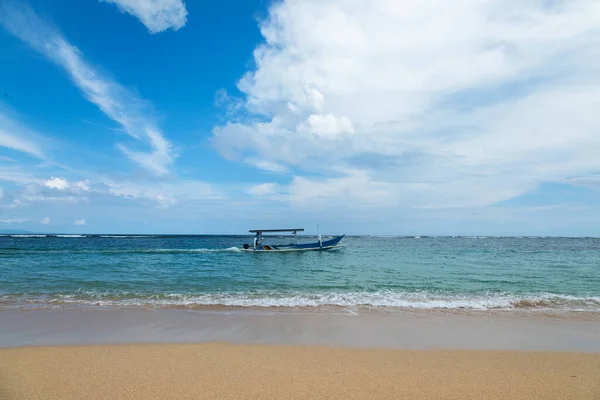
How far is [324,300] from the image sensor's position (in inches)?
494

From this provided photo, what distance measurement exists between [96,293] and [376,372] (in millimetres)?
13226

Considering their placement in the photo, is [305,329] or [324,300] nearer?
[305,329]

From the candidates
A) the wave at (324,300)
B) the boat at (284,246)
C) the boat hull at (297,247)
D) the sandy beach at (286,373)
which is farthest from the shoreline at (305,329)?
the boat hull at (297,247)

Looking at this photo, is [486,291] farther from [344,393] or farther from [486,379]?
[344,393]

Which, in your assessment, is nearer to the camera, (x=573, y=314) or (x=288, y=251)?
(x=573, y=314)

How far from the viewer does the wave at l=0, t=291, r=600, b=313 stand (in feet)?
37.8

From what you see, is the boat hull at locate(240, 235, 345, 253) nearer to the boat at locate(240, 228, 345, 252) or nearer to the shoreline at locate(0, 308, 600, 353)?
the boat at locate(240, 228, 345, 252)

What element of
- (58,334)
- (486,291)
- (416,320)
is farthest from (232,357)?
(486,291)

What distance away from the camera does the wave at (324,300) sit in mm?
11516

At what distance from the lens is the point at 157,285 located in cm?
1599

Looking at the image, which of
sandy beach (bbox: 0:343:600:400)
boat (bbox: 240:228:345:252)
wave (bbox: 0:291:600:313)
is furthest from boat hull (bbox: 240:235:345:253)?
sandy beach (bbox: 0:343:600:400)

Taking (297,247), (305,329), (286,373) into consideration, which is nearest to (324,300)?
(305,329)

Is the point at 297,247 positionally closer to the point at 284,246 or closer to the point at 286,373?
the point at 284,246

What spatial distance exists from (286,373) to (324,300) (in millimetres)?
7526
